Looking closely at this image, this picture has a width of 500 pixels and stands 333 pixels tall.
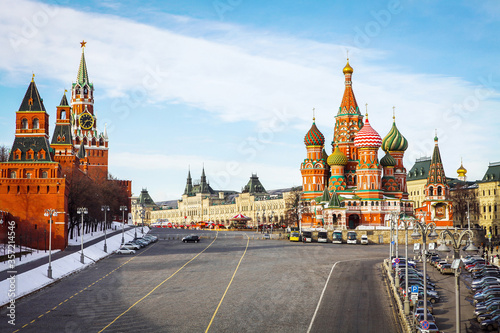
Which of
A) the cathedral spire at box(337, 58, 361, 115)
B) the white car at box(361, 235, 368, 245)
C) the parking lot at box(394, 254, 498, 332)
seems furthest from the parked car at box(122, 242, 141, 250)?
the cathedral spire at box(337, 58, 361, 115)

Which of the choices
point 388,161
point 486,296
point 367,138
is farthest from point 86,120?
point 486,296

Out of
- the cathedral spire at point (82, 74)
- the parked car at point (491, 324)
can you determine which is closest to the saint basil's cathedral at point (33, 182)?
the parked car at point (491, 324)

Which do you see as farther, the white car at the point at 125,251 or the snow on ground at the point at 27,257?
the white car at the point at 125,251

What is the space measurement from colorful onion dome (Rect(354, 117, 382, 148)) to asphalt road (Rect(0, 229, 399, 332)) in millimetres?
50776

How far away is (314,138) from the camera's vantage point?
134875mm

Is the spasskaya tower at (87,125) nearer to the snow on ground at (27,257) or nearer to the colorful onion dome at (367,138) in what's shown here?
the colorful onion dome at (367,138)

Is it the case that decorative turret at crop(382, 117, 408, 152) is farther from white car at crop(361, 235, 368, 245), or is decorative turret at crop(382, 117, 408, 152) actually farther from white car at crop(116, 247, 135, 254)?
white car at crop(116, 247, 135, 254)

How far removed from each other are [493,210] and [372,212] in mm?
59052

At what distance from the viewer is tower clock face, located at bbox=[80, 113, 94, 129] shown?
559ft

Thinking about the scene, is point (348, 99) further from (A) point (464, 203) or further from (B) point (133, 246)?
(B) point (133, 246)

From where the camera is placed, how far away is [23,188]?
82.8 metres

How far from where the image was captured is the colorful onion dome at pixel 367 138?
124 meters

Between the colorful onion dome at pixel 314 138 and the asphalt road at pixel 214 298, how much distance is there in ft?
199

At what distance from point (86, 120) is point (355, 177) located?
252 ft
